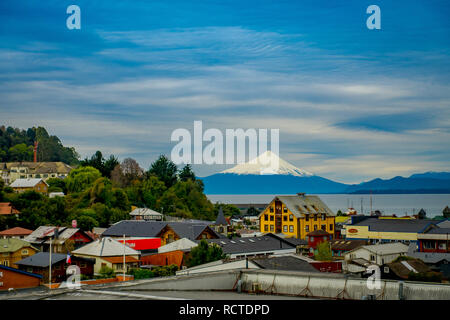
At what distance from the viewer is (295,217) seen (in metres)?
70.6

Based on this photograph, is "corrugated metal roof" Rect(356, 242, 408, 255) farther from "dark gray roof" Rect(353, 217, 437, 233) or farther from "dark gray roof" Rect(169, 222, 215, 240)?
"dark gray roof" Rect(169, 222, 215, 240)

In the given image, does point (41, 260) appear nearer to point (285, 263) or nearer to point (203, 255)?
point (203, 255)

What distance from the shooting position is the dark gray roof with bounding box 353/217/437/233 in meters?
60.5

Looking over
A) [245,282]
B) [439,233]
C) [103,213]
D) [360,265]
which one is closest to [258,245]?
[360,265]

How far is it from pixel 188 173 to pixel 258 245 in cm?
6691

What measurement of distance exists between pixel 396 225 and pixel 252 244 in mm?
20584

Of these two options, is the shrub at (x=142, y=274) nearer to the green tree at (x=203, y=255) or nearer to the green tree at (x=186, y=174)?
the green tree at (x=203, y=255)

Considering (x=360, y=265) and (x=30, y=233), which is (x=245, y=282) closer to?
(x=360, y=265)

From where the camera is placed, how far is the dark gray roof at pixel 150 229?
5805cm

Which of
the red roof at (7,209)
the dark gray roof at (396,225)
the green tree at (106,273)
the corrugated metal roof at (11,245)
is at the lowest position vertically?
the green tree at (106,273)

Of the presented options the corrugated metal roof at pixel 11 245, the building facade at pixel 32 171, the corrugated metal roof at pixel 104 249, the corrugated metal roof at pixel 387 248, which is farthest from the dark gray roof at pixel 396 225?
the building facade at pixel 32 171

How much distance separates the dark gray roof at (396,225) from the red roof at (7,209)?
4412cm

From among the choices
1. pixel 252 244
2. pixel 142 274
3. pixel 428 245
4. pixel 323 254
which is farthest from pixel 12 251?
pixel 428 245
